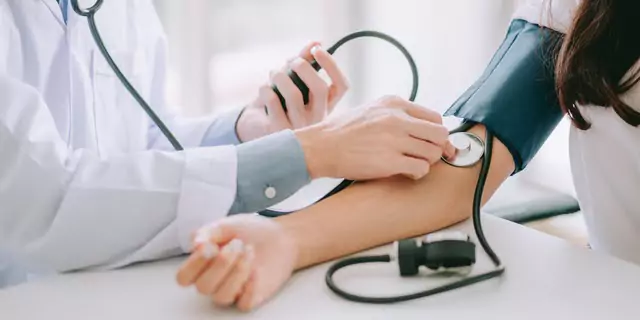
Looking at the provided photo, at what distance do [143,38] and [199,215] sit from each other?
0.55m

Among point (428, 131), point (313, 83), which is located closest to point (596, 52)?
point (428, 131)

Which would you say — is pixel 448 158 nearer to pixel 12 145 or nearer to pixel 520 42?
pixel 520 42

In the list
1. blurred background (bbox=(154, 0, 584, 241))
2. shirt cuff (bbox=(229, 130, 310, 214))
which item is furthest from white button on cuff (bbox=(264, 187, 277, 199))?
blurred background (bbox=(154, 0, 584, 241))

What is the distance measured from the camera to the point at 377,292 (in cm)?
84

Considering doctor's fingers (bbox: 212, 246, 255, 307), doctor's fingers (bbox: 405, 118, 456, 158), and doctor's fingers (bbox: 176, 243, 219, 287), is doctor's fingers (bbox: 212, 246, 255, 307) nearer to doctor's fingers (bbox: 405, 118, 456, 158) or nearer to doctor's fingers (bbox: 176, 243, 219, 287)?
doctor's fingers (bbox: 176, 243, 219, 287)

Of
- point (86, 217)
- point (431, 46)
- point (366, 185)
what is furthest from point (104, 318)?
point (431, 46)

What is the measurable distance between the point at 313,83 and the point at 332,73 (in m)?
0.04

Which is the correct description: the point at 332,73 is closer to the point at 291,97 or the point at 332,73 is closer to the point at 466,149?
the point at 291,97

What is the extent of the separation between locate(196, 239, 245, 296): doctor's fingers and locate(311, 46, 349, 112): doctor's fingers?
1.48 feet

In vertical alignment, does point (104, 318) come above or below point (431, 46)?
above

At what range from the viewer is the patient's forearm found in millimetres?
940

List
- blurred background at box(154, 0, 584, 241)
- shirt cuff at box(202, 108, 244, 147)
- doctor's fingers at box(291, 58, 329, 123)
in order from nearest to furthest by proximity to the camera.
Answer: doctor's fingers at box(291, 58, 329, 123), shirt cuff at box(202, 108, 244, 147), blurred background at box(154, 0, 584, 241)

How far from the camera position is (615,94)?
106 centimetres

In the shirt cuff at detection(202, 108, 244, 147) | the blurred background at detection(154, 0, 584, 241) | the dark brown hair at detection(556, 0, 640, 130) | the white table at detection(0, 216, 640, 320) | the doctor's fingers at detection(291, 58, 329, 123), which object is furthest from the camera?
the blurred background at detection(154, 0, 584, 241)
